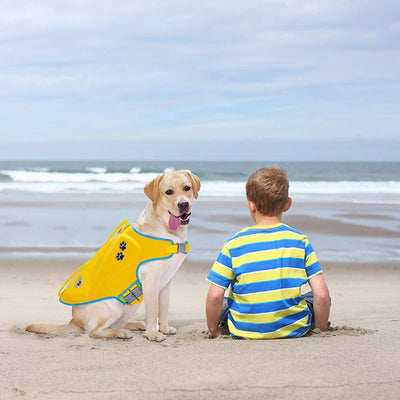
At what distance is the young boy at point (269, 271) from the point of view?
11.1 ft

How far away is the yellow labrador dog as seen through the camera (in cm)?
421

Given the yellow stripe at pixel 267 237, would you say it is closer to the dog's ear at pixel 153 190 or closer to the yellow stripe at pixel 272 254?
the yellow stripe at pixel 272 254

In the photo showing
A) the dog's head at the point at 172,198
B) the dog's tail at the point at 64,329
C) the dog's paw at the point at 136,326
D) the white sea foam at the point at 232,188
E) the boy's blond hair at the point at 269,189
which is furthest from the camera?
the white sea foam at the point at 232,188

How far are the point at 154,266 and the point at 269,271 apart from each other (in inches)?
44.5

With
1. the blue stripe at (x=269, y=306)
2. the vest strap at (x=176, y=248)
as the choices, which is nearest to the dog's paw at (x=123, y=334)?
the vest strap at (x=176, y=248)

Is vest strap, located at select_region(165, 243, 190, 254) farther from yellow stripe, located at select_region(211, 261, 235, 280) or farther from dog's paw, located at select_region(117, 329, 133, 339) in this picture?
yellow stripe, located at select_region(211, 261, 235, 280)

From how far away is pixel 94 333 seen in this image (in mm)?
4258

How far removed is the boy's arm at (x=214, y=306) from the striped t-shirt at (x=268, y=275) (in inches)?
2.0

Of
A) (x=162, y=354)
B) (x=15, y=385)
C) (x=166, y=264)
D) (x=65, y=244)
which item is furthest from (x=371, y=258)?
(x=15, y=385)

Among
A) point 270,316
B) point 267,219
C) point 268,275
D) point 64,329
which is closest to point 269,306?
point 270,316

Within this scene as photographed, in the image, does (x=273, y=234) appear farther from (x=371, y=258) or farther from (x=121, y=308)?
(x=371, y=258)

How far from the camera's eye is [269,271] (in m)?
3.38

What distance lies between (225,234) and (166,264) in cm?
823

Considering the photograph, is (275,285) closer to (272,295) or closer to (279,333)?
(272,295)
